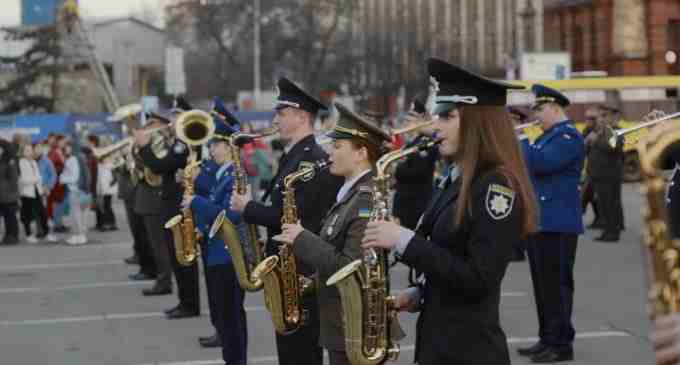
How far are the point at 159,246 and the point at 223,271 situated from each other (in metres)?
4.40

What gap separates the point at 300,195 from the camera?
5934 mm

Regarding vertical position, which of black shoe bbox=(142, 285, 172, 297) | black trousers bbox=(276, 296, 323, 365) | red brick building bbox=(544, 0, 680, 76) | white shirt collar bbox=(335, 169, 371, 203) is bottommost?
black shoe bbox=(142, 285, 172, 297)

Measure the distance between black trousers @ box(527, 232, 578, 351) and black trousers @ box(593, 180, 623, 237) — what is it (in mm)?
8694

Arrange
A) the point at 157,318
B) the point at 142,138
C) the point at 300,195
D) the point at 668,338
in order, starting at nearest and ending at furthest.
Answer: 1. the point at 668,338
2. the point at 300,195
3. the point at 157,318
4. the point at 142,138

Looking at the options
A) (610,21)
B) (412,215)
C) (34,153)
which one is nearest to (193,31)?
(610,21)

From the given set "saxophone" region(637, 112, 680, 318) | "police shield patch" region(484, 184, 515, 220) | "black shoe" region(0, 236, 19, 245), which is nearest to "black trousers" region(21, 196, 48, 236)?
"black shoe" region(0, 236, 19, 245)

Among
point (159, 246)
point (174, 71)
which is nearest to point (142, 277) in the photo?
point (159, 246)

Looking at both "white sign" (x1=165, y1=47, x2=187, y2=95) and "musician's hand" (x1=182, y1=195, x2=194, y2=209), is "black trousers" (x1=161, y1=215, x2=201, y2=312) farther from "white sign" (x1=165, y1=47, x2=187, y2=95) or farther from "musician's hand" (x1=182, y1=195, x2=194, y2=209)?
"white sign" (x1=165, y1=47, x2=187, y2=95)

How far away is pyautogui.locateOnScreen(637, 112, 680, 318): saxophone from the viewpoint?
2.65 meters

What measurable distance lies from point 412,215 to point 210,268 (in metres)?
5.50

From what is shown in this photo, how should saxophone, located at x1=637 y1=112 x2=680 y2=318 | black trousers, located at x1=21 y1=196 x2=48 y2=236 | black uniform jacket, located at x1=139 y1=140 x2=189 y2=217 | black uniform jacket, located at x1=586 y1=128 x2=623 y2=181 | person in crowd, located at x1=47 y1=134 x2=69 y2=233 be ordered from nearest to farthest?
saxophone, located at x1=637 y1=112 x2=680 y2=318
black uniform jacket, located at x1=139 y1=140 x2=189 y2=217
black uniform jacket, located at x1=586 y1=128 x2=623 y2=181
black trousers, located at x1=21 y1=196 x2=48 y2=236
person in crowd, located at x1=47 y1=134 x2=69 y2=233

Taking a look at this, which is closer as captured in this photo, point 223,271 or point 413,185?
point 223,271

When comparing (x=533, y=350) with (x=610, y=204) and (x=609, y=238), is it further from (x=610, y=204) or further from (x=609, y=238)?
(x=610, y=204)

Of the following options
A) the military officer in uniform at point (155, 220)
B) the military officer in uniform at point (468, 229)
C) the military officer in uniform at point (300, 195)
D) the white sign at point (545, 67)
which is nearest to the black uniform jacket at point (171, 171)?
the military officer in uniform at point (155, 220)
